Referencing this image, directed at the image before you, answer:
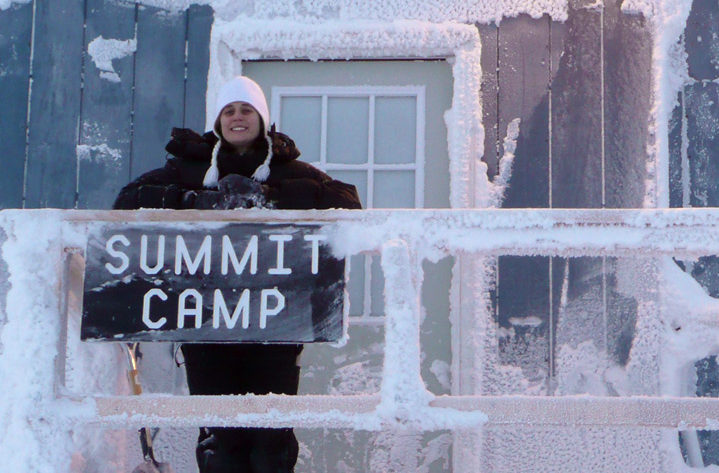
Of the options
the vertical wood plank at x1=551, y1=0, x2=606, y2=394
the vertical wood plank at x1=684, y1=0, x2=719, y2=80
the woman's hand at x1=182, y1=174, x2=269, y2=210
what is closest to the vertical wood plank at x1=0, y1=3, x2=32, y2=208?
the woman's hand at x1=182, y1=174, x2=269, y2=210

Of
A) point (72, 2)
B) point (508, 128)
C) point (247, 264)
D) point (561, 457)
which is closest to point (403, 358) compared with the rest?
point (247, 264)

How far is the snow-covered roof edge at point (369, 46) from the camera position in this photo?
158 inches

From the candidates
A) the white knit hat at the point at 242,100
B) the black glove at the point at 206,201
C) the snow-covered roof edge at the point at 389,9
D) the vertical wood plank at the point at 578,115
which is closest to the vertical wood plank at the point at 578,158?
the vertical wood plank at the point at 578,115

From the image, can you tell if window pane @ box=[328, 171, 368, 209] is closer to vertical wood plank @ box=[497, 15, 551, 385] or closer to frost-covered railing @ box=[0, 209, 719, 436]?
vertical wood plank @ box=[497, 15, 551, 385]

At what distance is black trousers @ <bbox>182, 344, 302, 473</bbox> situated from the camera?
8.74 feet

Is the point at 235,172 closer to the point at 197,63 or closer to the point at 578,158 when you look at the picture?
the point at 197,63

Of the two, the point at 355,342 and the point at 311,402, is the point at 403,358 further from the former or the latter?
the point at 355,342

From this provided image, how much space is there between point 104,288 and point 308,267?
513 mm

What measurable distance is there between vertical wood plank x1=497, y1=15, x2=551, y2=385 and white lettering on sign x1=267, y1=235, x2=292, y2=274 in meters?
1.84

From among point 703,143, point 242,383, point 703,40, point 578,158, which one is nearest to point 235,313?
point 242,383

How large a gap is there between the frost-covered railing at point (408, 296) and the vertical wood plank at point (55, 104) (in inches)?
74.8

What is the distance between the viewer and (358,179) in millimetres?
4152

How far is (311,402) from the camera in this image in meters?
2.14

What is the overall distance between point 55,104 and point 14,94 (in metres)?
0.20
